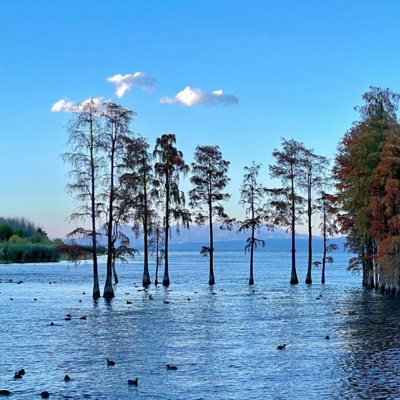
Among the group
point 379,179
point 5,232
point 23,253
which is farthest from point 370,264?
point 5,232

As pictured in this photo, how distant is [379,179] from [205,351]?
104ft

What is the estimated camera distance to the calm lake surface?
1845cm

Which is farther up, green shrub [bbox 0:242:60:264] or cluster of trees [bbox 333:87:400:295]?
cluster of trees [bbox 333:87:400:295]

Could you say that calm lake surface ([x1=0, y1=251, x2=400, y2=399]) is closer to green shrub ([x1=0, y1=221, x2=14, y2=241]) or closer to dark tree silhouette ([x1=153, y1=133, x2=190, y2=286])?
dark tree silhouette ([x1=153, y1=133, x2=190, y2=286])

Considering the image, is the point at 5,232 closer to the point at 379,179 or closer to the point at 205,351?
the point at 379,179

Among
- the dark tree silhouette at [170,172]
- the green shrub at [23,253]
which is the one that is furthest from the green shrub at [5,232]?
the dark tree silhouette at [170,172]

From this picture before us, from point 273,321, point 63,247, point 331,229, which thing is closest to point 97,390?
point 273,321

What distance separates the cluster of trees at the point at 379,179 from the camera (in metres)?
49.4

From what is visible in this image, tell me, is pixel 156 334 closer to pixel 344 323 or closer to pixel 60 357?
pixel 60 357

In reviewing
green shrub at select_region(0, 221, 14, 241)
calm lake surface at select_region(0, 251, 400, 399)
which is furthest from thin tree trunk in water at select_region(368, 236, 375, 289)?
green shrub at select_region(0, 221, 14, 241)

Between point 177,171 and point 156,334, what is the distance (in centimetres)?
3836

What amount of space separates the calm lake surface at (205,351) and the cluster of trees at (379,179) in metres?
7.76

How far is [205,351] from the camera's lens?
2520cm

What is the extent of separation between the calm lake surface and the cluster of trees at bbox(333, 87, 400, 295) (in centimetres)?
776
